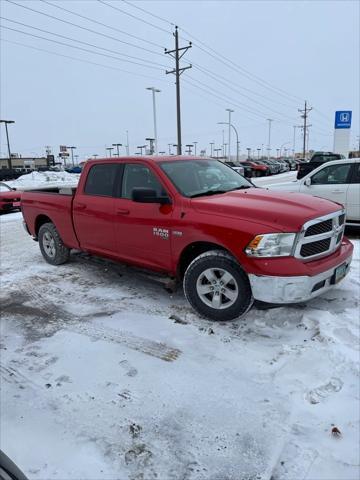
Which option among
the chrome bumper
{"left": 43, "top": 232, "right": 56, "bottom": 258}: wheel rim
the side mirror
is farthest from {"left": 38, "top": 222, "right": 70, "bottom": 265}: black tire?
the chrome bumper

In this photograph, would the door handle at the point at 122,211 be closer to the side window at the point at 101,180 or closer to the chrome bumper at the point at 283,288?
the side window at the point at 101,180

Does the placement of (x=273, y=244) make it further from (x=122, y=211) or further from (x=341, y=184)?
(x=341, y=184)

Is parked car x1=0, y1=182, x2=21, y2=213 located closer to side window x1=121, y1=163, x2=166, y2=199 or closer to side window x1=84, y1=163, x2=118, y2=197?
side window x1=84, y1=163, x2=118, y2=197

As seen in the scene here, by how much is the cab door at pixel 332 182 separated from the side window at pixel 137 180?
5.23m

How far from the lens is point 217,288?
420 centimetres

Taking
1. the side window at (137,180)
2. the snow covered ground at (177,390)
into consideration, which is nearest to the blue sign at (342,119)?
the snow covered ground at (177,390)

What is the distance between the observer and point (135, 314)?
457cm

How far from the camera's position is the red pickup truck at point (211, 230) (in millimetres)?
3811

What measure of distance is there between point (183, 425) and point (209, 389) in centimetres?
45

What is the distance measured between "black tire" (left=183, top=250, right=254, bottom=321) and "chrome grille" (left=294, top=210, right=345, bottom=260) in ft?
2.07

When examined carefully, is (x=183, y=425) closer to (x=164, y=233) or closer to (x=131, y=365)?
(x=131, y=365)

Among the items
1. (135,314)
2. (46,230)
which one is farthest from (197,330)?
(46,230)

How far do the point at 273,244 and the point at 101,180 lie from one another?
287cm

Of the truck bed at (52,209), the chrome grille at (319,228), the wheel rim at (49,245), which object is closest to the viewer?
the chrome grille at (319,228)
